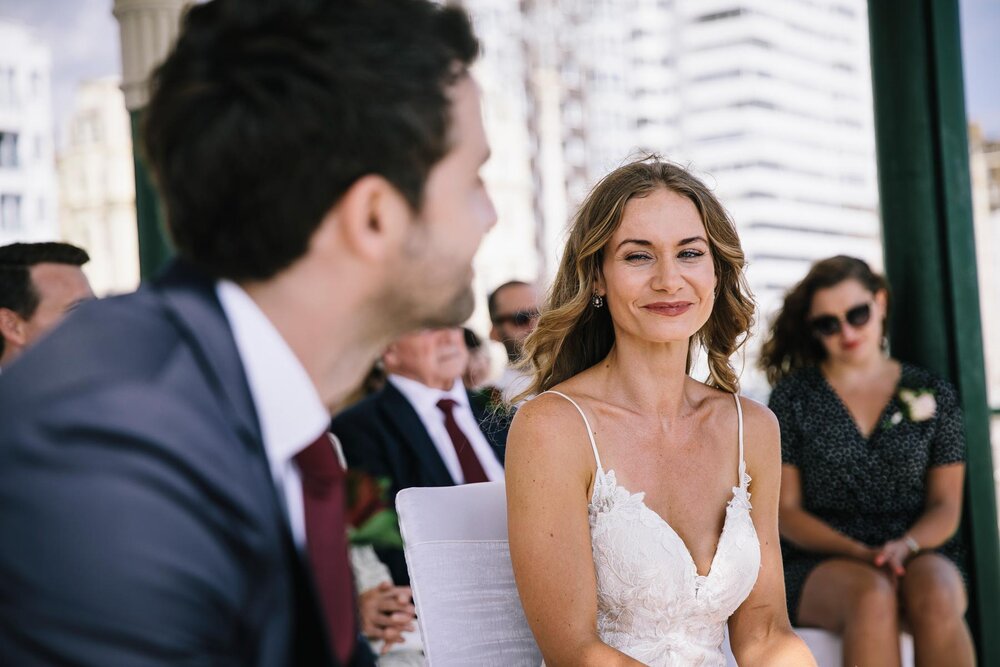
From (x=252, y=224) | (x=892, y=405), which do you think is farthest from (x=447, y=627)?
(x=892, y=405)

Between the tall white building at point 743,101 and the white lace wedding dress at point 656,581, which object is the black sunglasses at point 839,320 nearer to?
the white lace wedding dress at point 656,581

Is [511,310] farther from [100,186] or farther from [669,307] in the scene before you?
[100,186]

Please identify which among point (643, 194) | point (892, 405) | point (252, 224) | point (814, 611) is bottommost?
point (814, 611)

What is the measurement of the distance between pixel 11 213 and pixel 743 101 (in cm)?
6871

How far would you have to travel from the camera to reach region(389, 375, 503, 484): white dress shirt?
4.21 metres

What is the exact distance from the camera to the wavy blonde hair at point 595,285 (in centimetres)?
275

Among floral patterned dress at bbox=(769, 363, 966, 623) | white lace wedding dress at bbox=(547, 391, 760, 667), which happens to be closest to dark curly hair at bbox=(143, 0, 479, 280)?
white lace wedding dress at bbox=(547, 391, 760, 667)

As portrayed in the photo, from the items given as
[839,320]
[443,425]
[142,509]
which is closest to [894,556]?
[839,320]

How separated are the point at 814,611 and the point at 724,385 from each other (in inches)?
49.9

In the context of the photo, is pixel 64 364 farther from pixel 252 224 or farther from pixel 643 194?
pixel 643 194

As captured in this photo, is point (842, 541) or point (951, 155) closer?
point (842, 541)

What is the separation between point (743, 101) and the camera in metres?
86.4

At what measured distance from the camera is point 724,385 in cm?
292

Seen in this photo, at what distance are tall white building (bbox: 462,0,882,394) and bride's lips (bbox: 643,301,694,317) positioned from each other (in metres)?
75.0
